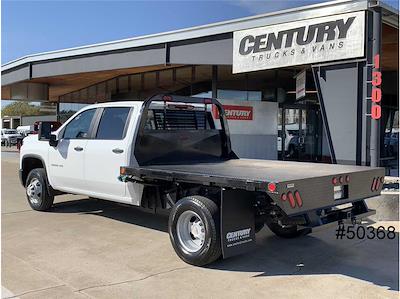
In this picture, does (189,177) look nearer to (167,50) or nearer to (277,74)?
(167,50)

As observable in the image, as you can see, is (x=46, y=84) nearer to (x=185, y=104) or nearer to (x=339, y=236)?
(x=185, y=104)

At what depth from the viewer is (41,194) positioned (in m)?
8.57

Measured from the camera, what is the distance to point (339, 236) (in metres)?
6.98

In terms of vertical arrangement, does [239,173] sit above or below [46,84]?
below

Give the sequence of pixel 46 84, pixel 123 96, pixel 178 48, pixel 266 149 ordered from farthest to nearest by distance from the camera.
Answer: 1. pixel 46 84
2. pixel 123 96
3. pixel 266 149
4. pixel 178 48

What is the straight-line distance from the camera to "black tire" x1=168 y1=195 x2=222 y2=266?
5.12 m

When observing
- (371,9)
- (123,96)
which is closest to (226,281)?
(371,9)

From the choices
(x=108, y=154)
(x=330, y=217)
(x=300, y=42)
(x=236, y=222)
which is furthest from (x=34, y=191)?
(x=300, y=42)

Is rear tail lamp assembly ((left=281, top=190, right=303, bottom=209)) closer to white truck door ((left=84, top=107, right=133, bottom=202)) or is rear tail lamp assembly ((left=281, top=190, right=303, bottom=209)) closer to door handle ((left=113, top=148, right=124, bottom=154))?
white truck door ((left=84, top=107, right=133, bottom=202))

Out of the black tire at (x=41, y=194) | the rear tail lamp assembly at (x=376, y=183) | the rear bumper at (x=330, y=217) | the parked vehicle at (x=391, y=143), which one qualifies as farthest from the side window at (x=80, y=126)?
the parked vehicle at (x=391, y=143)

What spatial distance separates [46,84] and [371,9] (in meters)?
16.7

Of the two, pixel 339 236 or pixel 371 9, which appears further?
pixel 371 9

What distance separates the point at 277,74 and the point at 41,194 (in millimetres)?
10163

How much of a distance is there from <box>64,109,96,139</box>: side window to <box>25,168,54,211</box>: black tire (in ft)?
3.16
